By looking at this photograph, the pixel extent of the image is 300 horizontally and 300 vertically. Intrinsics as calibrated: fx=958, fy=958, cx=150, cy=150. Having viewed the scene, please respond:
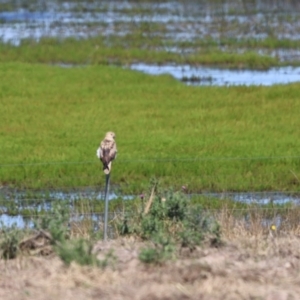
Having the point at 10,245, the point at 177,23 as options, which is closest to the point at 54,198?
the point at 10,245

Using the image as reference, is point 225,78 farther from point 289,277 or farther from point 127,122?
point 289,277

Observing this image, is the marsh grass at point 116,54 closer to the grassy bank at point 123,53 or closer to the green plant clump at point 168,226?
the grassy bank at point 123,53

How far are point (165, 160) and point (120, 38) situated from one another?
58.3 feet

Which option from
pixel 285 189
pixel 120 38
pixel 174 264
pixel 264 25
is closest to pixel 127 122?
pixel 285 189

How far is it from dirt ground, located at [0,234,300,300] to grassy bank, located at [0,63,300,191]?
17.0 ft

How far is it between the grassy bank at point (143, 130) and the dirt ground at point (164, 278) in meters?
5.17

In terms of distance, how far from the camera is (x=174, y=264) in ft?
20.7

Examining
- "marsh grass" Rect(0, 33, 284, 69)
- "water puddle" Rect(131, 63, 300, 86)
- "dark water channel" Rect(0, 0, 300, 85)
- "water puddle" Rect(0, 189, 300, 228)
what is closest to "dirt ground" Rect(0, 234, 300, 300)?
"water puddle" Rect(0, 189, 300, 228)

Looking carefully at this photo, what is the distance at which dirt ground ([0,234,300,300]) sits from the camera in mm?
5766

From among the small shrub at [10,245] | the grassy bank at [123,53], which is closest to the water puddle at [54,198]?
the small shrub at [10,245]

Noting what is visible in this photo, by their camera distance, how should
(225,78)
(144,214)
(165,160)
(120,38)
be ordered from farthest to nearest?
(120,38), (225,78), (165,160), (144,214)

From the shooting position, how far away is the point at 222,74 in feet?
78.2

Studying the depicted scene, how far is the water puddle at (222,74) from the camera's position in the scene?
2223cm

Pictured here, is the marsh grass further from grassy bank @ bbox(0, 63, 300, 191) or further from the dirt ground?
the dirt ground
